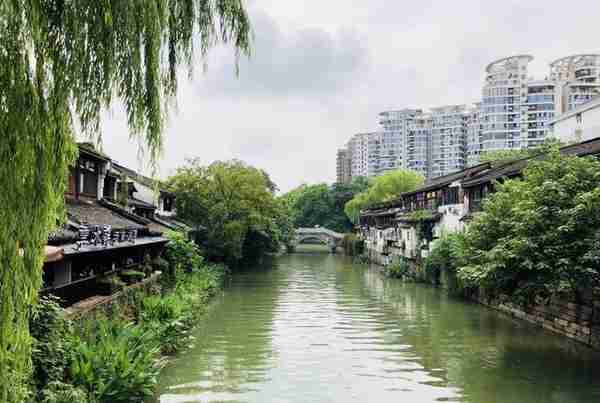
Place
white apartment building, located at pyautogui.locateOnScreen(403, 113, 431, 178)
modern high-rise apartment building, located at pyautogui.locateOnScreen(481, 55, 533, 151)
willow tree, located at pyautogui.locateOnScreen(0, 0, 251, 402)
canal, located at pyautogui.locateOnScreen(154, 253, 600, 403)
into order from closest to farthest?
1. willow tree, located at pyautogui.locateOnScreen(0, 0, 251, 402)
2. canal, located at pyautogui.locateOnScreen(154, 253, 600, 403)
3. modern high-rise apartment building, located at pyautogui.locateOnScreen(481, 55, 533, 151)
4. white apartment building, located at pyautogui.locateOnScreen(403, 113, 431, 178)

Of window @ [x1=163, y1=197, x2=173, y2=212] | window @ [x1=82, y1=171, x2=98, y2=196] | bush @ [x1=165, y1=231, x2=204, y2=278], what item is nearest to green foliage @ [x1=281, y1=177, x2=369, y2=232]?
window @ [x1=163, y1=197, x2=173, y2=212]

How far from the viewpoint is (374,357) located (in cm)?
1958

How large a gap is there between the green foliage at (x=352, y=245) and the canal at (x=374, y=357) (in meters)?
47.6

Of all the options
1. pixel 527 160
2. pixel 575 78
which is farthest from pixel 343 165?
pixel 527 160

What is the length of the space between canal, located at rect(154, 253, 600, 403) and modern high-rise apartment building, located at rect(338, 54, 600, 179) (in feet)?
242

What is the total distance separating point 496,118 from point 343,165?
78.8m

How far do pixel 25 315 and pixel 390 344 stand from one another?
18528 millimetres

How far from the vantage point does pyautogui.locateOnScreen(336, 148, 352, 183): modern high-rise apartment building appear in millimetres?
185250

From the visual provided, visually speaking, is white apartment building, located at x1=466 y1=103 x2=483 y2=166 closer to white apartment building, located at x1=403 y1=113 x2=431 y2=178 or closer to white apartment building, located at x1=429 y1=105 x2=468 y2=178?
white apartment building, located at x1=429 y1=105 x2=468 y2=178

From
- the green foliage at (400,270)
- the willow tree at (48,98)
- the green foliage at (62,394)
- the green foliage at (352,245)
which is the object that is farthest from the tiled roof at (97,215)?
the green foliage at (352,245)

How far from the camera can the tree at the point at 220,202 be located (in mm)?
44750

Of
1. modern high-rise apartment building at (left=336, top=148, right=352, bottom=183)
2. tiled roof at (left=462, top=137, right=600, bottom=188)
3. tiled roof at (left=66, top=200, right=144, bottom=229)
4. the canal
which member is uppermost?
modern high-rise apartment building at (left=336, top=148, right=352, bottom=183)

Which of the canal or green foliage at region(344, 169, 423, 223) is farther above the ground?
green foliage at region(344, 169, 423, 223)

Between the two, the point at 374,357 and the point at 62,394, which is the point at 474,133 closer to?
the point at 374,357
